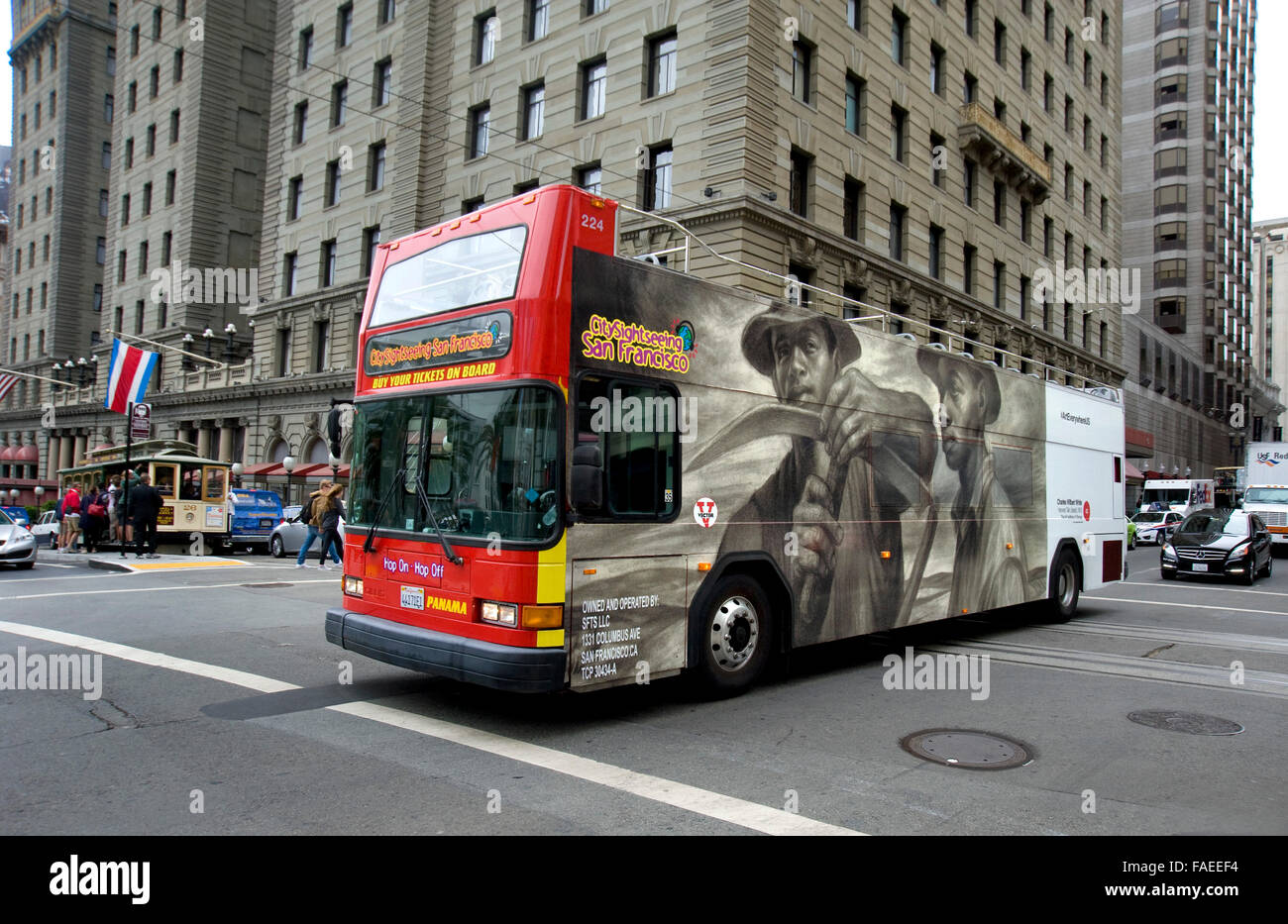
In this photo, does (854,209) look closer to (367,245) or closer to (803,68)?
(803,68)

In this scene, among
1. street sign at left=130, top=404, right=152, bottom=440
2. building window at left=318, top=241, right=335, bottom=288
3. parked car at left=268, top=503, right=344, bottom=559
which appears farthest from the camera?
building window at left=318, top=241, right=335, bottom=288

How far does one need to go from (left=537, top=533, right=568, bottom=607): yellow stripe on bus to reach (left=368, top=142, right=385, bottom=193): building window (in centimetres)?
3400

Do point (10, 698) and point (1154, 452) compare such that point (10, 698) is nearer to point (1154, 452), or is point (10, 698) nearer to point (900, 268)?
point (900, 268)

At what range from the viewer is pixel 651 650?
6508 millimetres

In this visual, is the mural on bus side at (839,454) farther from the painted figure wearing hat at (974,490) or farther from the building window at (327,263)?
the building window at (327,263)

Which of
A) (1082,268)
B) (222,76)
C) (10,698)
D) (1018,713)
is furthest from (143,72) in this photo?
(1018,713)

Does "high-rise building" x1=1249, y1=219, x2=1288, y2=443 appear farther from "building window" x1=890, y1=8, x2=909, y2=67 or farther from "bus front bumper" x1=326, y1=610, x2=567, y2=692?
"bus front bumper" x1=326, y1=610, x2=567, y2=692

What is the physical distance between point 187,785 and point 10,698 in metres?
2.98

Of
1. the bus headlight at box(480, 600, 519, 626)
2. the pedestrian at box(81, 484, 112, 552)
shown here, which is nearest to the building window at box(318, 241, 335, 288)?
the pedestrian at box(81, 484, 112, 552)

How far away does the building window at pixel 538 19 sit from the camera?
2933 centimetres

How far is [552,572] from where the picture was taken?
19.2 feet

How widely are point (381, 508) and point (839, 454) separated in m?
4.26

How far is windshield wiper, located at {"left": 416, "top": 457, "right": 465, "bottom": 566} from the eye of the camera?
6.22 metres

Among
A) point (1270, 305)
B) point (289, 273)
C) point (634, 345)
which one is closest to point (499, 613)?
point (634, 345)
